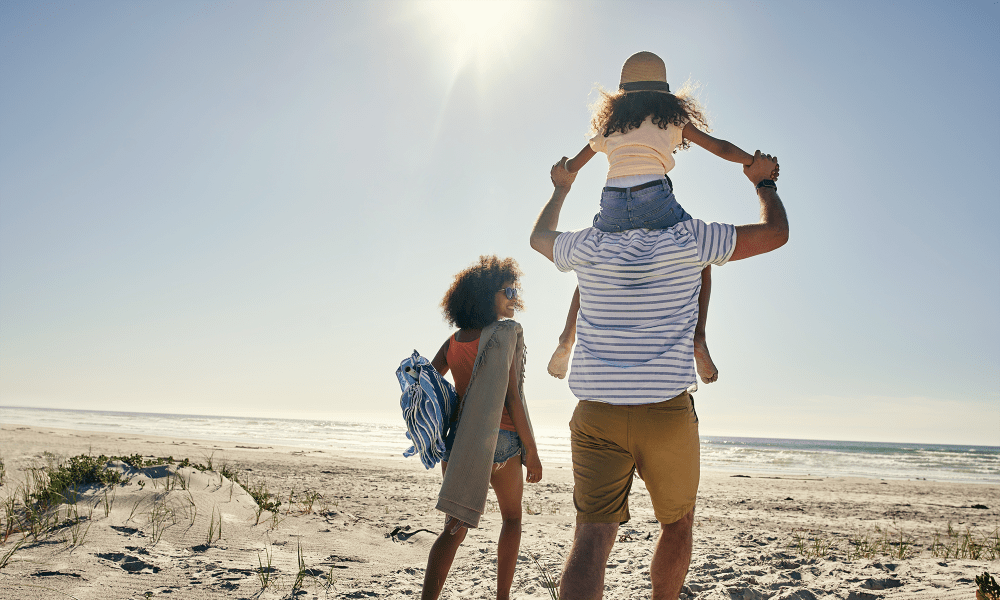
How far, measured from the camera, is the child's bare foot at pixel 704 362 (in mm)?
1931

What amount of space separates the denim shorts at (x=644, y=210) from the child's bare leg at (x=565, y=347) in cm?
36

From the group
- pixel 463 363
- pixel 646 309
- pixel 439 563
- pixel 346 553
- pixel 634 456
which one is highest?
pixel 646 309

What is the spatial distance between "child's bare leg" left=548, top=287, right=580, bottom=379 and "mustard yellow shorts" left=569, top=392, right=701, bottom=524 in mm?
364

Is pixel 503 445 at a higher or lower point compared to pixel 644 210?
lower

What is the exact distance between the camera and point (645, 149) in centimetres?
186

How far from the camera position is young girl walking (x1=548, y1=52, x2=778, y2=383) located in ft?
5.93

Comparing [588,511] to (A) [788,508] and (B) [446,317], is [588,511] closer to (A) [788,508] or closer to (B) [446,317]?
(B) [446,317]

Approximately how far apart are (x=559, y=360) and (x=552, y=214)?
0.57 metres

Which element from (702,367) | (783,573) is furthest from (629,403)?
(783,573)

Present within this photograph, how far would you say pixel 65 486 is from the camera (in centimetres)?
460

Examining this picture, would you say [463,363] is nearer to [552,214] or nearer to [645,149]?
[552,214]

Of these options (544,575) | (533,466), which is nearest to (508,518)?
(533,466)

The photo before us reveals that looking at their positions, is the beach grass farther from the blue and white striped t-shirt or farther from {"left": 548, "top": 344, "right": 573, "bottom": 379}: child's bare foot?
the blue and white striped t-shirt

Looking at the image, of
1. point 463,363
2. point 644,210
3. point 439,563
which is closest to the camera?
point 644,210
